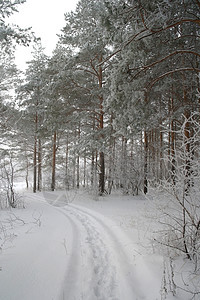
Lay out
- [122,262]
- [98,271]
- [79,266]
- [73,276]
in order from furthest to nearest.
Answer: [122,262]
[79,266]
[98,271]
[73,276]

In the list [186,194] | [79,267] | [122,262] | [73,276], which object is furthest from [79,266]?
[186,194]

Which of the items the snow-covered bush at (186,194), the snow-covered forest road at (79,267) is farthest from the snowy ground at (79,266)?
the snow-covered bush at (186,194)

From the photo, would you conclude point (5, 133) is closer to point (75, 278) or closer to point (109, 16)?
point (109, 16)

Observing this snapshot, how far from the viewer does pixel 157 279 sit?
2.30 m

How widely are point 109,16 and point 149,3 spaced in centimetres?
125

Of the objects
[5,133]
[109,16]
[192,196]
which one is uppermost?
[109,16]

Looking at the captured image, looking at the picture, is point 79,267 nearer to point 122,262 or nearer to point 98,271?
point 98,271

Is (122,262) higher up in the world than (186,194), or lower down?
lower down

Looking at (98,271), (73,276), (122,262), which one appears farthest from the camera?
(122,262)

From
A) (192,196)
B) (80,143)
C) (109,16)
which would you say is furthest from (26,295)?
(80,143)

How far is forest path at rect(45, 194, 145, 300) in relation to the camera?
7.08ft

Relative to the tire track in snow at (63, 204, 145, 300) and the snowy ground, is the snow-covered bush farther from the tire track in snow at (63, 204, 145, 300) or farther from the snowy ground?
the tire track in snow at (63, 204, 145, 300)

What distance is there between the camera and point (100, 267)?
2.76 m

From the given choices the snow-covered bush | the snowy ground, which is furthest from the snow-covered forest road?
the snow-covered bush
